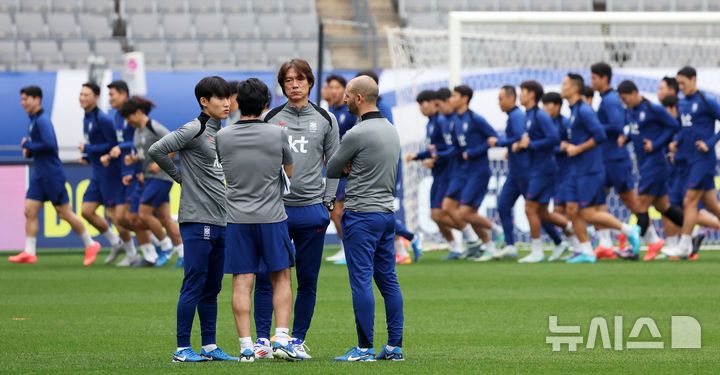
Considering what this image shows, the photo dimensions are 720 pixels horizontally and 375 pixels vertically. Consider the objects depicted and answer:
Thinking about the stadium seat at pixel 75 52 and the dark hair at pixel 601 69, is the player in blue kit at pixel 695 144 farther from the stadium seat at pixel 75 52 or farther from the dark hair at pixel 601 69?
the stadium seat at pixel 75 52

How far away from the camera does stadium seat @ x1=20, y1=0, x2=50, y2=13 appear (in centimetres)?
2517

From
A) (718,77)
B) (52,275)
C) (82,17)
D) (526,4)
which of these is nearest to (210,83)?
(52,275)

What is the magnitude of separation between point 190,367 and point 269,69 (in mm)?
16539

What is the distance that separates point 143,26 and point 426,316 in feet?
58.4

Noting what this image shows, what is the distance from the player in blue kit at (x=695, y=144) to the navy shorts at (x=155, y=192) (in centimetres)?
695

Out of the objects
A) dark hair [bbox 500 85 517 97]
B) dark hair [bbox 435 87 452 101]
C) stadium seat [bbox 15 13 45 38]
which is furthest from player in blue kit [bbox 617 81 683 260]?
stadium seat [bbox 15 13 45 38]

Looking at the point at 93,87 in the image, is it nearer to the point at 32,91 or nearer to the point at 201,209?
the point at 32,91

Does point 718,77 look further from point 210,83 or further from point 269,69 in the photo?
point 210,83

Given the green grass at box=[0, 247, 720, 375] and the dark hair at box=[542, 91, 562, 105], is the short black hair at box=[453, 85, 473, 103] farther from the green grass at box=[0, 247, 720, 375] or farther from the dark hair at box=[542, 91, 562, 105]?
the green grass at box=[0, 247, 720, 375]

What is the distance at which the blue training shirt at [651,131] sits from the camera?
1502 cm

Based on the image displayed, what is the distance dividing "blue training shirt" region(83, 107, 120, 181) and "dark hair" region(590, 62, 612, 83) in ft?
20.8

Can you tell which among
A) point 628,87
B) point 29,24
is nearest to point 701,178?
point 628,87

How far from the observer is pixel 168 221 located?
13.9 metres

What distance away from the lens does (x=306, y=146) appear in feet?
22.8
